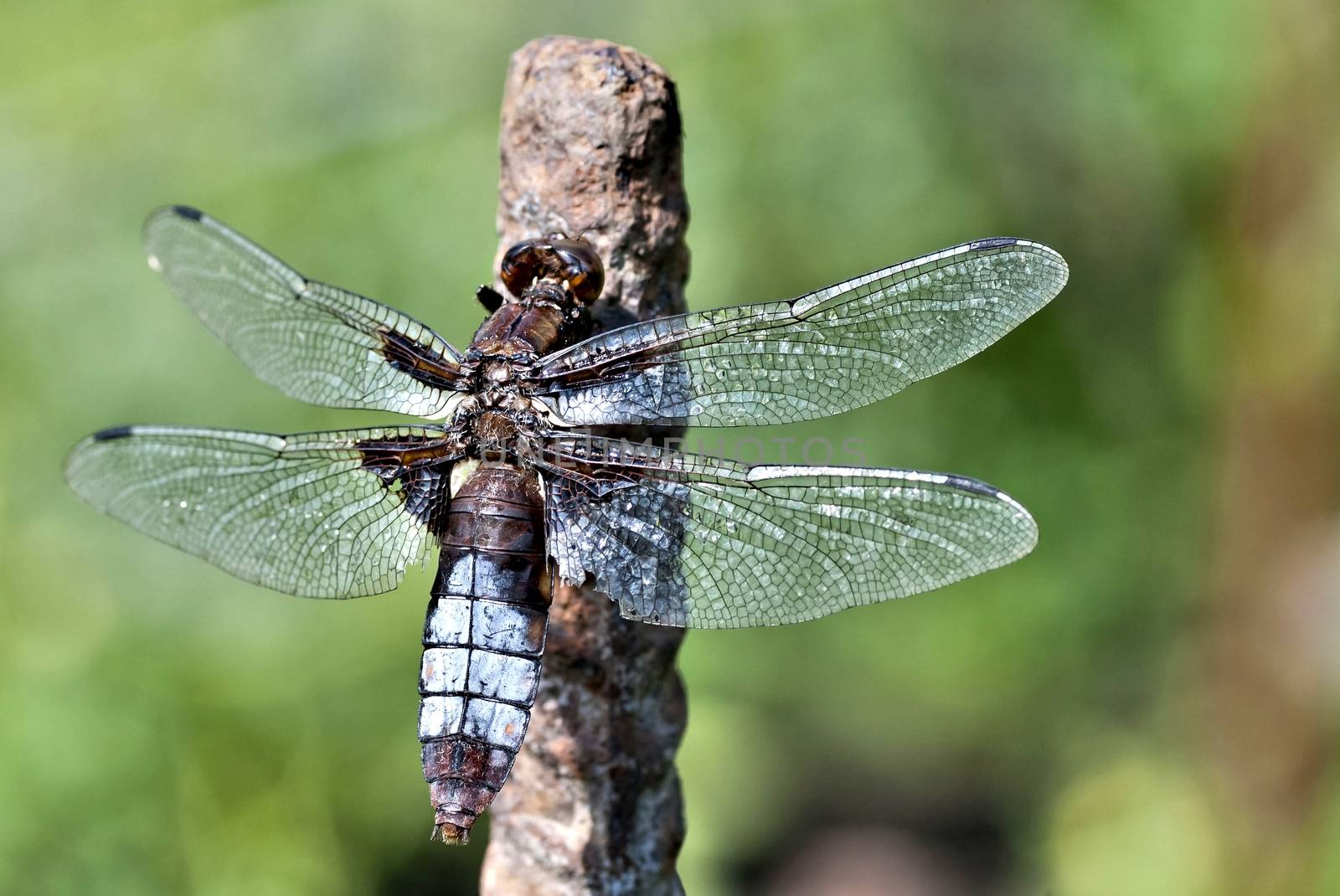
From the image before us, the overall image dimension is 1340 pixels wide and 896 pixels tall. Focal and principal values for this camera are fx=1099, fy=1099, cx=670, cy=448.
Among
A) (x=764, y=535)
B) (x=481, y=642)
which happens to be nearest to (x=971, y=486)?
(x=764, y=535)

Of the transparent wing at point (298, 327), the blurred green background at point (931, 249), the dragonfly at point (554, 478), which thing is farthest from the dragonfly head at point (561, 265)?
the blurred green background at point (931, 249)

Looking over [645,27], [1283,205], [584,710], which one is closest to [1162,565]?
[1283,205]

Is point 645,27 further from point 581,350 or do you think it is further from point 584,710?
point 584,710

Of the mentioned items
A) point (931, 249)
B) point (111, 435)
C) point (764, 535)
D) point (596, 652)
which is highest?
point (931, 249)

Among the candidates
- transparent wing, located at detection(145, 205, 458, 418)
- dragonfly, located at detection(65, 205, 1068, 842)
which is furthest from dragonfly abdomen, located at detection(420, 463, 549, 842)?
transparent wing, located at detection(145, 205, 458, 418)

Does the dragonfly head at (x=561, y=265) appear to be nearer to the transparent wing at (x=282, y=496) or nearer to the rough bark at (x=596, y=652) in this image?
the rough bark at (x=596, y=652)

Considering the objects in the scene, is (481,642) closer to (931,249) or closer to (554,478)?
(554,478)

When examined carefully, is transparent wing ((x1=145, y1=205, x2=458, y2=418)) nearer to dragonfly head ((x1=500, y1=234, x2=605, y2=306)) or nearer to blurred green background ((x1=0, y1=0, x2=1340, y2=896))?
dragonfly head ((x1=500, y1=234, x2=605, y2=306))
